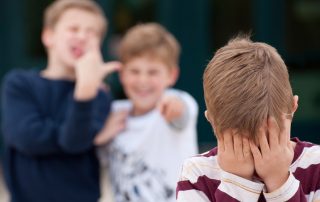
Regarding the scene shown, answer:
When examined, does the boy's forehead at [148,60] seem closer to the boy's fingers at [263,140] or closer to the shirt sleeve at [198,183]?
the shirt sleeve at [198,183]

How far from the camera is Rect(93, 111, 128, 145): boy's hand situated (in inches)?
131

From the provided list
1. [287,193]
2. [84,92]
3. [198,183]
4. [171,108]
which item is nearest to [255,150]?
[287,193]

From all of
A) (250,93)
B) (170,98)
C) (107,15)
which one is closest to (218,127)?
(250,93)

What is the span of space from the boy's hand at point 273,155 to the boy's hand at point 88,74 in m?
1.45

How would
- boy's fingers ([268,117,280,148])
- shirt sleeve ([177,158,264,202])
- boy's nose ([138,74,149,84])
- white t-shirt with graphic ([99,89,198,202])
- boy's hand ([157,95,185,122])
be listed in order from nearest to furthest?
boy's fingers ([268,117,280,148]), shirt sleeve ([177,158,264,202]), boy's hand ([157,95,185,122]), white t-shirt with graphic ([99,89,198,202]), boy's nose ([138,74,149,84])

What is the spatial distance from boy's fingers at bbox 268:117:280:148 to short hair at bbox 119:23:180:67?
5.39 feet

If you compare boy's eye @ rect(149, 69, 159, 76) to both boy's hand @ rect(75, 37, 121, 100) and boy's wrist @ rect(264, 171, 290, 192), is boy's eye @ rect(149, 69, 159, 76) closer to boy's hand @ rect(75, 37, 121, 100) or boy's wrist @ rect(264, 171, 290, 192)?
boy's hand @ rect(75, 37, 121, 100)

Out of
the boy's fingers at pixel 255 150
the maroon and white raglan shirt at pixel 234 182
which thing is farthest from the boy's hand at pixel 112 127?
the boy's fingers at pixel 255 150

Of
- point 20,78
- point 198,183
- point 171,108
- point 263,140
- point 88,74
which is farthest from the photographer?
point 20,78

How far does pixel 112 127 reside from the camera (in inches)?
133

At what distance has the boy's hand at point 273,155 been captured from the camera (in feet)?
6.07

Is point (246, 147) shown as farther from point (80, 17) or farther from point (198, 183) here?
point (80, 17)

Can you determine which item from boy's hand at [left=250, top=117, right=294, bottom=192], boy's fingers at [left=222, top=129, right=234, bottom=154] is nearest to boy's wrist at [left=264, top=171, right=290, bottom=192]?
boy's hand at [left=250, top=117, right=294, bottom=192]

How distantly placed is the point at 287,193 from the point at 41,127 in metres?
1.57
